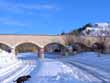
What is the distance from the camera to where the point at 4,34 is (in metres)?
89.2

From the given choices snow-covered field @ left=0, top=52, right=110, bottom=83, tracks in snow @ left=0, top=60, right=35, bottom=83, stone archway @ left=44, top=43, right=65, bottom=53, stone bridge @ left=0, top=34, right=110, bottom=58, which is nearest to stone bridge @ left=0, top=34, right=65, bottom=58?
stone bridge @ left=0, top=34, right=110, bottom=58

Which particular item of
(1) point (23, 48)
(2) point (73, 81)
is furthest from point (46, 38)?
(2) point (73, 81)

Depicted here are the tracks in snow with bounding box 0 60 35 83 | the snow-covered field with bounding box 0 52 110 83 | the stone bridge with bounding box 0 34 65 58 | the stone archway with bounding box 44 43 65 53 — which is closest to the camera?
the snow-covered field with bounding box 0 52 110 83

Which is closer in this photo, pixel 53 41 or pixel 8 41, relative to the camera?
pixel 8 41

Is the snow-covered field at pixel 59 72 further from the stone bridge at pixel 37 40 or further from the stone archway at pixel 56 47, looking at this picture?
the stone archway at pixel 56 47

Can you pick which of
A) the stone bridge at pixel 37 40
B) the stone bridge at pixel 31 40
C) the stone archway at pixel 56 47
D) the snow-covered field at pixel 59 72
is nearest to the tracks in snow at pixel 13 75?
the snow-covered field at pixel 59 72

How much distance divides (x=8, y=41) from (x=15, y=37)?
7.53 feet

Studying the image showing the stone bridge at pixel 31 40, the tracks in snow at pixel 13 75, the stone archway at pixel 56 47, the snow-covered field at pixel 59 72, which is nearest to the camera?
the snow-covered field at pixel 59 72

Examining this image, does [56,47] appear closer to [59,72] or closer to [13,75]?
[59,72]

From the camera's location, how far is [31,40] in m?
92.8

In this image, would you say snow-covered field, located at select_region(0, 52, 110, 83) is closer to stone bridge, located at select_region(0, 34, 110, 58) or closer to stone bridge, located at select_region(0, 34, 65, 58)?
stone bridge, located at select_region(0, 34, 110, 58)

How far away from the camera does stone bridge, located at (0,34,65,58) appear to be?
89.9 m

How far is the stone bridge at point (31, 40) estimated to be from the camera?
3538 inches

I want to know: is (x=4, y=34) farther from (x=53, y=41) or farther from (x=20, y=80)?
(x=20, y=80)
